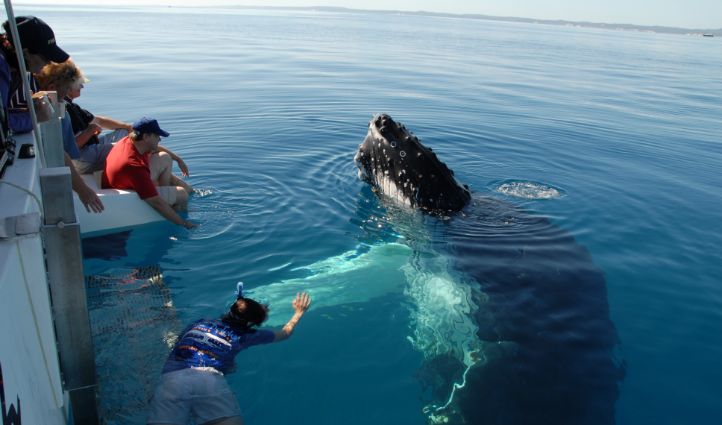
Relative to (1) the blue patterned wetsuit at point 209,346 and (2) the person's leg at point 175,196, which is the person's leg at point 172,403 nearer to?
(1) the blue patterned wetsuit at point 209,346

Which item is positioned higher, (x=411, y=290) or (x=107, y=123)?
(x=107, y=123)

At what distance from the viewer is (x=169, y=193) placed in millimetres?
8773

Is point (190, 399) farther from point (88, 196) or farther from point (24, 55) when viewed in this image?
point (24, 55)

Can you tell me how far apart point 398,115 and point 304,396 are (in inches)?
537

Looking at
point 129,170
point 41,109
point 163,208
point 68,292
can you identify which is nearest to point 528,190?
point 163,208

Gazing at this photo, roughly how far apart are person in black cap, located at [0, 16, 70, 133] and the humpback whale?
4.45 m

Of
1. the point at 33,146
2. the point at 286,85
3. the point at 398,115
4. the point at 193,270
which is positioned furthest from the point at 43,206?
the point at 286,85

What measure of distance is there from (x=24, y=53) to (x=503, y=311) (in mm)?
5443

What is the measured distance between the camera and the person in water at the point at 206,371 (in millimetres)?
4340

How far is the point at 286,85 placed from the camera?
74.0ft

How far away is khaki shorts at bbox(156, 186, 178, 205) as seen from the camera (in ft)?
28.6

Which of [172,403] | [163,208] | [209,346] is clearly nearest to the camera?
[172,403]

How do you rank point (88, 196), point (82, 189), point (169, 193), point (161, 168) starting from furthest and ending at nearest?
point (161, 168)
point (169, 193)
point (88, 196)
point (82, 189)

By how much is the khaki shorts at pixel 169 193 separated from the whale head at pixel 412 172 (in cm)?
317
